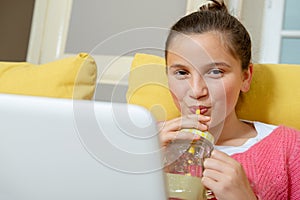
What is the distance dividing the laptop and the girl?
366mm

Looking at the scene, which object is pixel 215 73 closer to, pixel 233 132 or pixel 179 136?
pixel 233 132

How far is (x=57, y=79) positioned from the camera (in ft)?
4.03

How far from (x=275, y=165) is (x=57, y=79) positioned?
63cm

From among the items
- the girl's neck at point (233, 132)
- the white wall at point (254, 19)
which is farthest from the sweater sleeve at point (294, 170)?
the white wall at point (254, 19)

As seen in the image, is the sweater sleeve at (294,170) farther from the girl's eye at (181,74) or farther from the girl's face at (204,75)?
the girl's eye at (181,74)

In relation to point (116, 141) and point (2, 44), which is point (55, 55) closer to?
point (2, 44)

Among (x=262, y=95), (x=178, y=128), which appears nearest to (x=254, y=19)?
(x=262, y=95)

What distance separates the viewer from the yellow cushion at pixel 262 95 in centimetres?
112

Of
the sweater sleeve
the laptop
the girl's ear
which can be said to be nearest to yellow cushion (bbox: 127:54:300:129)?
the girl's ear

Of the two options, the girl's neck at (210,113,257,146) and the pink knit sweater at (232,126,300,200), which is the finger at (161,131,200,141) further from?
the girl's neck at (210,113,257,146)

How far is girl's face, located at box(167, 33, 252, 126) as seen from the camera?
0.97m

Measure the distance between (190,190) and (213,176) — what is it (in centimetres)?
7

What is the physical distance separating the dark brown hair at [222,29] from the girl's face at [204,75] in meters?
0.02

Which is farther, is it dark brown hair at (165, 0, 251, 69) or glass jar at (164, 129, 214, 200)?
dark brown hair at (165, 0, 251, 69)
